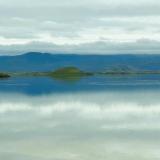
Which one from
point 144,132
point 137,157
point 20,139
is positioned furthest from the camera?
point 144,132

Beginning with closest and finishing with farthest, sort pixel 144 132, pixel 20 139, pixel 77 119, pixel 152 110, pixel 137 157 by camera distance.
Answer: pixel 137 157
pixel 20 139
pixel 144 132
pixel 77 119
pixel 152 110

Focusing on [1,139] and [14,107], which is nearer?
[1,139]

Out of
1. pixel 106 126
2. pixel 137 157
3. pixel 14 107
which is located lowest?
pixel 137 157

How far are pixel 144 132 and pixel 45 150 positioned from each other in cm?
563

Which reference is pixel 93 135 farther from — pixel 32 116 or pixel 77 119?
pixel 32 116

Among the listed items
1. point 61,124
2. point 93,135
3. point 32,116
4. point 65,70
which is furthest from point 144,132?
point 65,70

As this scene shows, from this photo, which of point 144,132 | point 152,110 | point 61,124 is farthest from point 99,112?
point 144,132

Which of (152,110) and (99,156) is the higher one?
(152,110)

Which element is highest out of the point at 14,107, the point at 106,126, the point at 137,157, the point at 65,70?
the point at 65,70

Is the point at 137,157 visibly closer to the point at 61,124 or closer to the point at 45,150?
the point at 45,150

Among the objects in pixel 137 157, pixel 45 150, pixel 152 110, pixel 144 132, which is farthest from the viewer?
pixel 152 110

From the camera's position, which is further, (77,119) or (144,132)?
(77,119)

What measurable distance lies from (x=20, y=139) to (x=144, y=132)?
5254 mm

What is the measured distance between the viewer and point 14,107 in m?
37.9
